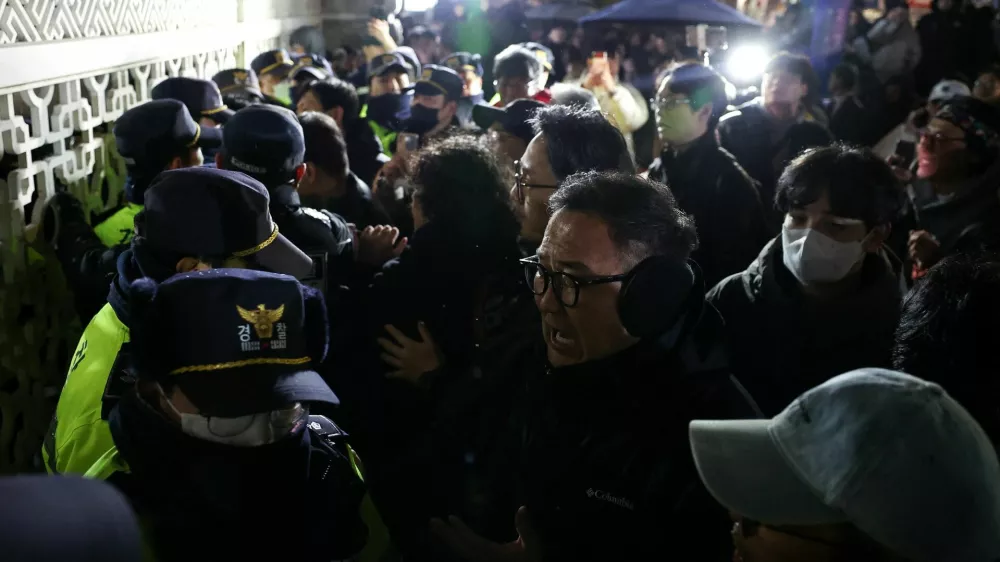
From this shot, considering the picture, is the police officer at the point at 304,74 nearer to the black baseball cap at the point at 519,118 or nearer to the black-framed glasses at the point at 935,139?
the black baseball cap at the point at 519,118

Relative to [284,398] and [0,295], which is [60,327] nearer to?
[0,295]

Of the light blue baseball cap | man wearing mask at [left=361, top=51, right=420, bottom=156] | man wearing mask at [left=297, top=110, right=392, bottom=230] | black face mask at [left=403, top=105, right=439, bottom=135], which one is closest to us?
the light blue baseball cap

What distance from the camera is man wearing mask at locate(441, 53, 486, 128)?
20.4 feet

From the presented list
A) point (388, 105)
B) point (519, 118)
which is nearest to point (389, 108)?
point (388, 105)

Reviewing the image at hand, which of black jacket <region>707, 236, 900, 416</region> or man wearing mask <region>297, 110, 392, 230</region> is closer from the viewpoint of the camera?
black jacket <region>707, 236, 900, 416</region>

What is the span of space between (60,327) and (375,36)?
20.6 ft

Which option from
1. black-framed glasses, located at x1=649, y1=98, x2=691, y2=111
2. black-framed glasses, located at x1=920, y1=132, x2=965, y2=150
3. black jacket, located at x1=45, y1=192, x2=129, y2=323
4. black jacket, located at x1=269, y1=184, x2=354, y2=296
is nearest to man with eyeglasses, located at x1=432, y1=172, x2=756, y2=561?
black jacket, located at x1=269, y1=184, x2=354, y2=296

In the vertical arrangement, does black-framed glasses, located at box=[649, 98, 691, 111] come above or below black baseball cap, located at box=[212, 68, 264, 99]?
above

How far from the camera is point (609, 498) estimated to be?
185cm

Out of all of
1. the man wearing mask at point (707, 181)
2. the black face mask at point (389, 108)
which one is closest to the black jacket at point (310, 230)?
the man wearing mask at point (707, 181)

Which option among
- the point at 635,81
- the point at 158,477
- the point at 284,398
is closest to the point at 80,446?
the point at 158,477

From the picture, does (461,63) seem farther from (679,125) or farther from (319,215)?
(319,215)

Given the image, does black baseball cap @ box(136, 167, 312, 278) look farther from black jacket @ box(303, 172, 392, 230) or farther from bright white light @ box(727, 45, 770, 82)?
bright white light @ box(727, 45, 770, 82)

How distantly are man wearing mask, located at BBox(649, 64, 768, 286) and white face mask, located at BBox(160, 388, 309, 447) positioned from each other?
2.45m
